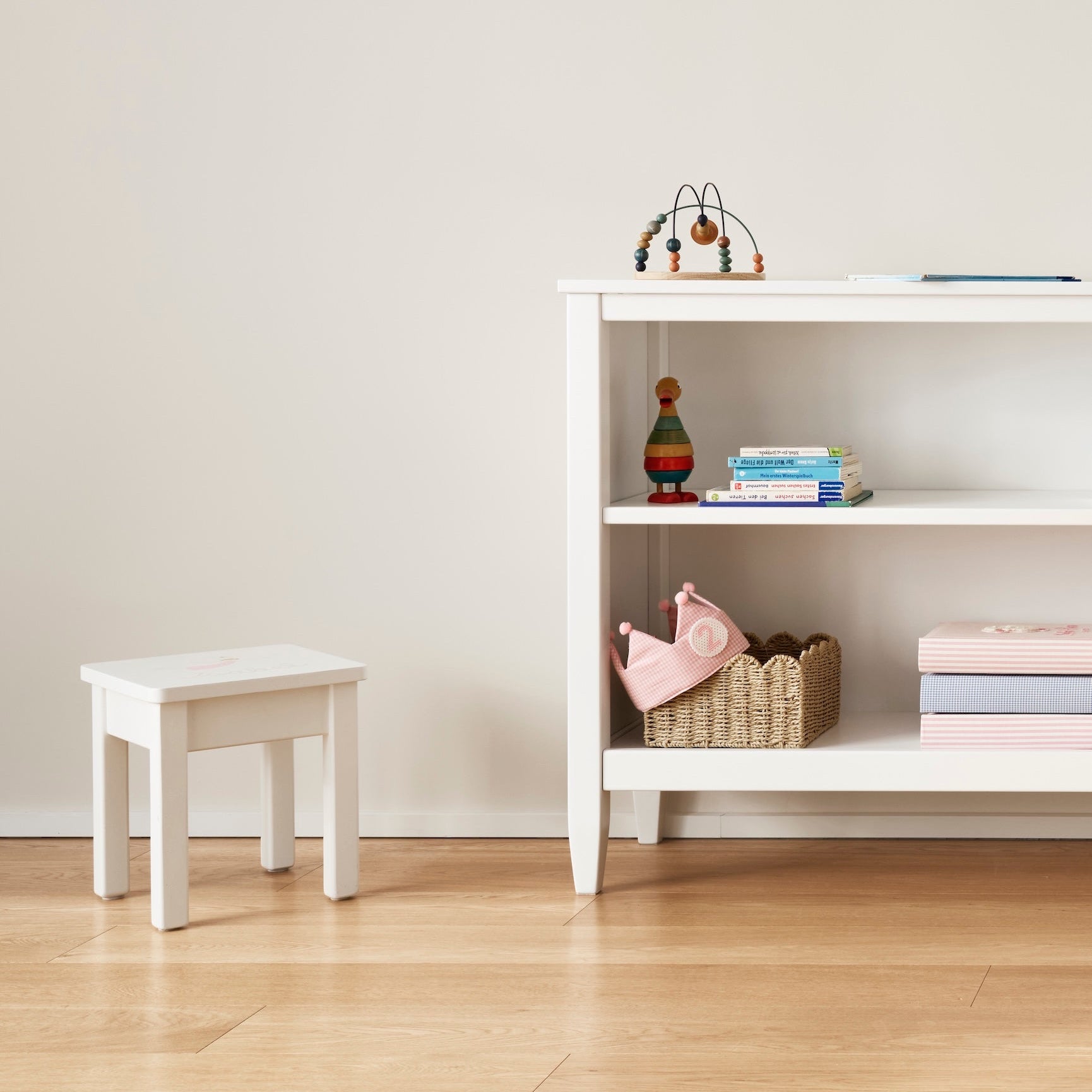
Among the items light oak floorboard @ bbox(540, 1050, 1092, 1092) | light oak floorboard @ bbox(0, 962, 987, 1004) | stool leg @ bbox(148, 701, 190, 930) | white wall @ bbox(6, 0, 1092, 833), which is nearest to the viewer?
light oak floorboard @ bbox(540, 1050, 1092, 1092)

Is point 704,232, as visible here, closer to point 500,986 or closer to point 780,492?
point 780,492

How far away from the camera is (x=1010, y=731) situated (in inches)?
72.5

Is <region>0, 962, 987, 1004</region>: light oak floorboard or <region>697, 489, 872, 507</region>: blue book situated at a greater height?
<region>697, 489, 872, 507</region>: blue book

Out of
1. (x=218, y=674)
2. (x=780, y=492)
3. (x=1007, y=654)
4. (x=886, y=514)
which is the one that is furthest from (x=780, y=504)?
(x=218, y=674)

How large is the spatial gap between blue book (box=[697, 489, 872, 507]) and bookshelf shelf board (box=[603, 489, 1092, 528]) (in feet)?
0.04

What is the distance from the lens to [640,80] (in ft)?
6.96

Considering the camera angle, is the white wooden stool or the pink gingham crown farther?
the pink gingham crown

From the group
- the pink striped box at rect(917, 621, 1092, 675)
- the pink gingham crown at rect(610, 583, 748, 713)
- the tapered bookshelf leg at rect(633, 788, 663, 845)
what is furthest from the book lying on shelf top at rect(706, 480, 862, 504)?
the tapered bookshelf leg at rect(633, 788, 663, 845)

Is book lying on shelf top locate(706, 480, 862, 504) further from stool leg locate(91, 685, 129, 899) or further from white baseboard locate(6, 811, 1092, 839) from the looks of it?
stool leg locate(91, 685, 129, 899)

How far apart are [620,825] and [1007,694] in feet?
2.21

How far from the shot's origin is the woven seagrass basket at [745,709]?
73.3 inches

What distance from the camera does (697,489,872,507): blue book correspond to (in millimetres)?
1848

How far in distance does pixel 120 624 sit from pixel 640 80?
124cm

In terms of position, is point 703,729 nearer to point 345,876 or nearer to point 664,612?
point 664,612
